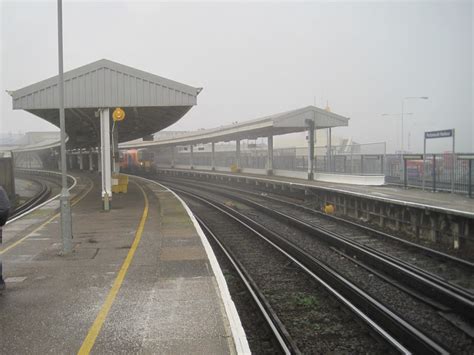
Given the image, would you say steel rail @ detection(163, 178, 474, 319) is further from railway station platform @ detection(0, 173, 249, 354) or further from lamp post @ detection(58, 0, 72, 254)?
lamp post @ detection(58, 0, 72, 254)

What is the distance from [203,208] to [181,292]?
49.4ft

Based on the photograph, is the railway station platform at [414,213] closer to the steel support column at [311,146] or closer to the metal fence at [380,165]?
the metal fence at [380,165]

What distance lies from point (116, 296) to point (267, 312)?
2318mm

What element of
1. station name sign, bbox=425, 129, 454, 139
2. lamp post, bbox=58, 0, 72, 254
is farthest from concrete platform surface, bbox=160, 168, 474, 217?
lamp post, bbox=58, 0, 72, 254

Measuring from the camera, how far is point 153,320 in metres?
5.34

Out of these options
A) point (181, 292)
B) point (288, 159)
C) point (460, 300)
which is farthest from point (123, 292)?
point (288, 159)

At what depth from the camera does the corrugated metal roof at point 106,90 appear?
1617cm

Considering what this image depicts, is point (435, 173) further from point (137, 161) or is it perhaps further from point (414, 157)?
point (137, 161)

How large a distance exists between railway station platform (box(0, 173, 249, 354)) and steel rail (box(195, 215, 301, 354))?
2.27 feet

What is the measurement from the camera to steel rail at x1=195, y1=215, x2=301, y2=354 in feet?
17.4

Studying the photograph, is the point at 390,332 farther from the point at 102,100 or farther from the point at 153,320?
the point at 102,100

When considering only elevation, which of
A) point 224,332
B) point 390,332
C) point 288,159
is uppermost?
point 288,159

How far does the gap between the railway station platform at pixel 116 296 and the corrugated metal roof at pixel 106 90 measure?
6.37 meters

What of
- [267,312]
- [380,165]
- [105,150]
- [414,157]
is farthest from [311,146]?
[267,312]
